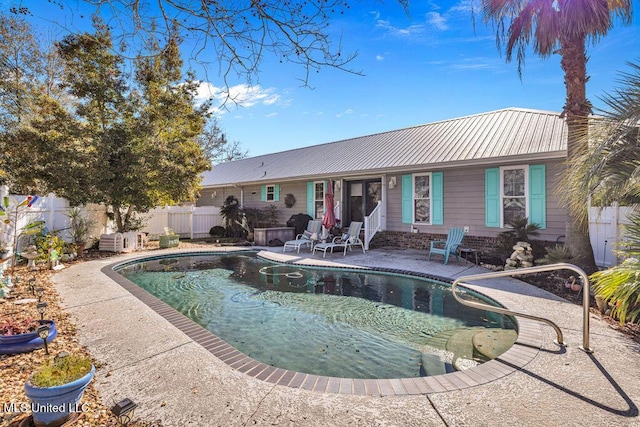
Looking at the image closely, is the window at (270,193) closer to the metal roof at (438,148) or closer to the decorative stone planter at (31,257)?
the metal roof at (438,148)

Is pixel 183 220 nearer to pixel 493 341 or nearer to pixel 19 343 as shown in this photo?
pixel 19 343

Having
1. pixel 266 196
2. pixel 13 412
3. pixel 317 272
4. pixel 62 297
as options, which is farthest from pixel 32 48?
pixel 13 412

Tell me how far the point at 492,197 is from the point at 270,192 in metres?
10.5

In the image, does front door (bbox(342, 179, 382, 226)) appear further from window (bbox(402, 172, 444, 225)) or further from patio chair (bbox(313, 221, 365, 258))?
patio chair (bbox(313, 221, 365, 258))

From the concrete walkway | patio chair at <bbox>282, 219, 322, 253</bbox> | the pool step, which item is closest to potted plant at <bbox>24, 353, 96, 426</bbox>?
the concrete walkway

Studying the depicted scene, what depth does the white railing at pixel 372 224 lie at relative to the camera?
36.9 ft

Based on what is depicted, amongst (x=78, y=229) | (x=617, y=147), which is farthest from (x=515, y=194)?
(x=78, y=229)

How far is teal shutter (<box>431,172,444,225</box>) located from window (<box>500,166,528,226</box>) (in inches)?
70.2

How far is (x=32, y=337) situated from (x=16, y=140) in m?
11.7

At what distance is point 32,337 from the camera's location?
3.63m

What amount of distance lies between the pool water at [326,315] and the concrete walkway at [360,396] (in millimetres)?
785

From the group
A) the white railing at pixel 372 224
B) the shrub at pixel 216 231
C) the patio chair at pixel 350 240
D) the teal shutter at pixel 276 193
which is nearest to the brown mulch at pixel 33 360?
the patio chair at pixel 350 240

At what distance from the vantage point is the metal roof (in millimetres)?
8664

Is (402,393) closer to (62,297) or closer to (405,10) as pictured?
(405,10)
